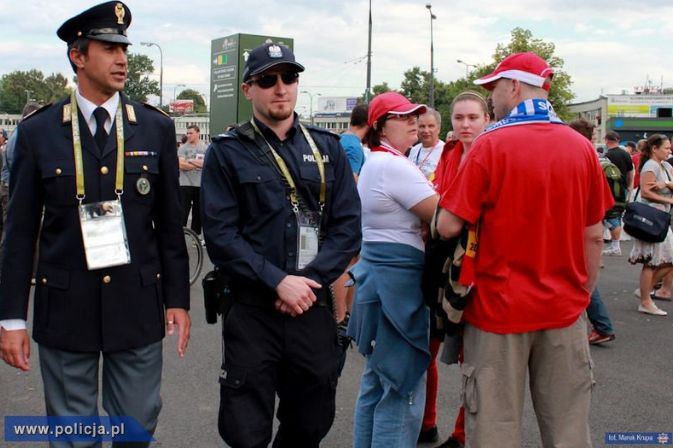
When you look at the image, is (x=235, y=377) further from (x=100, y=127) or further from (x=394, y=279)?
(x=100, y=127)

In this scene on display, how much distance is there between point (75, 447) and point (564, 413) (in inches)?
78.2

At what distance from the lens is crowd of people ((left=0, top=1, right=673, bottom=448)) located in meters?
2.72

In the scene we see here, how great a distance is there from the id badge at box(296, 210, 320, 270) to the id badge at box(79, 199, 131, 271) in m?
0.69

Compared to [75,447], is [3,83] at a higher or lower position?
higher

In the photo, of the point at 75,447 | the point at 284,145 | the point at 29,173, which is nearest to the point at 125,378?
the point at 75,447

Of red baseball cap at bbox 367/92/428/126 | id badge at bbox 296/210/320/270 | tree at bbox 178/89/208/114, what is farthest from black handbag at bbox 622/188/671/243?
tree at bbox 178/89/208/114

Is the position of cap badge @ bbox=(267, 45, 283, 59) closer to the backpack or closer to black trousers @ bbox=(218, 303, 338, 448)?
black trousers @ bbox=(218, 303, 338, 448)

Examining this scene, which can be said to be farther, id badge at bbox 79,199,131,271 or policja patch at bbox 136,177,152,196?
policja patch at bbox 136,177,152,196

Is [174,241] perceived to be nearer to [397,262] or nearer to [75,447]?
[75,447]

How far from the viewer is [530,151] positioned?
9.52 ft

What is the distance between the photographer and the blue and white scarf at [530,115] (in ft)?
9.72

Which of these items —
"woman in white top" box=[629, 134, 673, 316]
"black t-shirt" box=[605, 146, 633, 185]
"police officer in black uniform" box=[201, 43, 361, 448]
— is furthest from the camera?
"black t-shirt" box=[605, 146, 633, 185]

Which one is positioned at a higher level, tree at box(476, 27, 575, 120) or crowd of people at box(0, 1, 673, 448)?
tree at box(476, 27, 575, 120)

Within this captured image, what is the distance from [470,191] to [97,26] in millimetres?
1619
